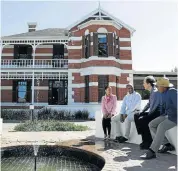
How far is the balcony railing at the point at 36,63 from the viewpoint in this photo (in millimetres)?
22781

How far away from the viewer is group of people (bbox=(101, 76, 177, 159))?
16.4 ft

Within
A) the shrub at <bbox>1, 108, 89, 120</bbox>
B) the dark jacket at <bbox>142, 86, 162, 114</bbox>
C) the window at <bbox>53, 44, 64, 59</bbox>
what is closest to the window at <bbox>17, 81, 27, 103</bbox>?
the shrub at <bbox>1, 108, 89, 120</bbox>

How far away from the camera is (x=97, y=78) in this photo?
20219 millimetres

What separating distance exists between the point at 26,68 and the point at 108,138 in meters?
15.9

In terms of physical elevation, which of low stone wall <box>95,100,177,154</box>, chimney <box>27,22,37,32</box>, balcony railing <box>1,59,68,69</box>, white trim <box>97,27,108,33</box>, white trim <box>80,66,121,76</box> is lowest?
low stone wall <box>95,100,177,154</box>

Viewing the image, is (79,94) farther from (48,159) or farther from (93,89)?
(48,159)

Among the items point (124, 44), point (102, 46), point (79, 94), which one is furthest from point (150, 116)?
point (124, 44)

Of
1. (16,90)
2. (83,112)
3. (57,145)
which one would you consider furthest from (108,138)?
(16,90)

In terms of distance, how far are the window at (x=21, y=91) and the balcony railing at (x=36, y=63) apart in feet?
5.63

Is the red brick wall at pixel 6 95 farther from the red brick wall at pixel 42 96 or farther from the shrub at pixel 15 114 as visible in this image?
the shrub at pixel 15 114

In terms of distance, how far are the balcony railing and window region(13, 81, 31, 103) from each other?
172 centimetres

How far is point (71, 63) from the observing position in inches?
863

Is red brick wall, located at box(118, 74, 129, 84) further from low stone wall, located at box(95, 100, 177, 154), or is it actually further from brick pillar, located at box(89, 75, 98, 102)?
low stone wall, located at box(95, 100, 177, 154)

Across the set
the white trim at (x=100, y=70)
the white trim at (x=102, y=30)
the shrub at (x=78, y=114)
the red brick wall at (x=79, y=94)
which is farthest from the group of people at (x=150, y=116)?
the white trim at (x=102, y=30)
